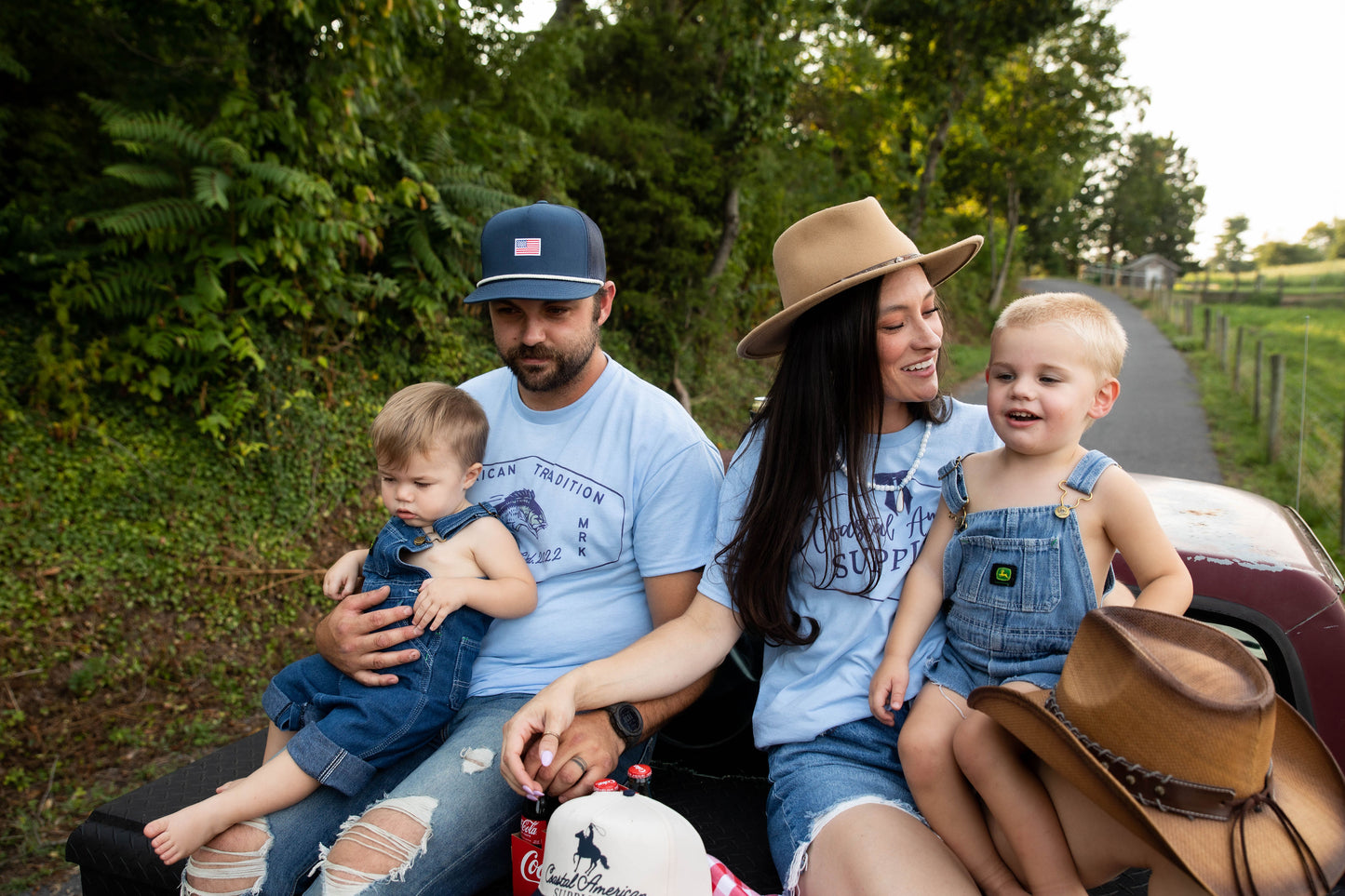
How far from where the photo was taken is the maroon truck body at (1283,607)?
6.63 ft

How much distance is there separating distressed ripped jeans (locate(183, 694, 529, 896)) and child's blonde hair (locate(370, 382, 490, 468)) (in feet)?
2.37

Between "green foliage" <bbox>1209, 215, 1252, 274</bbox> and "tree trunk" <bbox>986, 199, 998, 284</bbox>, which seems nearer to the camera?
"tree trunk" <bbox>986, 199, 998, 284</bbox>

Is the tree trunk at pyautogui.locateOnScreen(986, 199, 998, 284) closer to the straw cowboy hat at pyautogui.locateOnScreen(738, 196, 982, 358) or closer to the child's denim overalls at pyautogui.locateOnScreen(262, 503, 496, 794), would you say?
the straw cowboy hat at pyautogui.locateOnScreen(738, 196, 982, 358)

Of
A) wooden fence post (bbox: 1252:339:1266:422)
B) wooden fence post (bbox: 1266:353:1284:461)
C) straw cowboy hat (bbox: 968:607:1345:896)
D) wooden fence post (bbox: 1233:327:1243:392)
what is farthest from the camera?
wooden fence post (bbox: 1233:327:1243:392)

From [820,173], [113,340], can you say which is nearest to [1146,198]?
[820,173]

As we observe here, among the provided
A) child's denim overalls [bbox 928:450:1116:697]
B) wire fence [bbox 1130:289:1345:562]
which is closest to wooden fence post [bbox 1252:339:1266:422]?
wire fence [bbox 1130:289:1345:562]

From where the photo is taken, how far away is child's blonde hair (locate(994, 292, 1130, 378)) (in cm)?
182

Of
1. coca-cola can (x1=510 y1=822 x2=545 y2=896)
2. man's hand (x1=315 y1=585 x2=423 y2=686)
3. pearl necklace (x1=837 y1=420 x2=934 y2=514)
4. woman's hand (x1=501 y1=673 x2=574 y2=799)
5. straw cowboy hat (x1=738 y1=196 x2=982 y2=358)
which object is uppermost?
straw cowboy hat (x1=738 y1=196 x2=982 y2=358)

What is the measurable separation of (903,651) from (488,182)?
5377 millimetres

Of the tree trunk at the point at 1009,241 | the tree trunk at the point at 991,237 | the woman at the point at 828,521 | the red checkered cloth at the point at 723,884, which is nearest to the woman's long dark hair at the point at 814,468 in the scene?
the woman at the point at 828,521

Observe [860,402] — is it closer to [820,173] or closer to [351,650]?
[351,650]

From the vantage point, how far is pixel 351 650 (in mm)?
2062

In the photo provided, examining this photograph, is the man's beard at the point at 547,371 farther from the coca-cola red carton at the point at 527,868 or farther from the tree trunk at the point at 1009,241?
the tree trunk at the point at 1009,241

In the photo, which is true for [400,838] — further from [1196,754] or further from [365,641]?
[1196,754]
